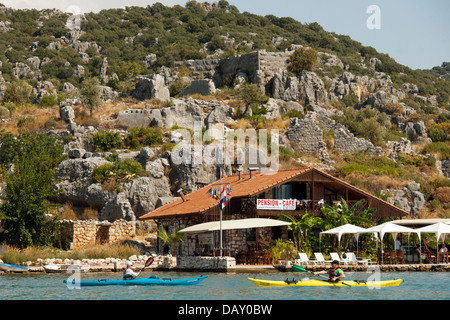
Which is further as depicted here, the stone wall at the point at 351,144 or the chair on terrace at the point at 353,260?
the stone wall at the point at 351,144

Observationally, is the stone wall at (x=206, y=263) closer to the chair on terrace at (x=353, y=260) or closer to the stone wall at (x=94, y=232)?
the chair on terrace at (x=353, y=260)

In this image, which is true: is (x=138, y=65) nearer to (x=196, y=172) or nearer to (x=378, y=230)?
(x=196, y=172)

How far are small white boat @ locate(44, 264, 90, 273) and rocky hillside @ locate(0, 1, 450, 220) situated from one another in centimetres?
956

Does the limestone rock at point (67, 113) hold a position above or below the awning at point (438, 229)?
above

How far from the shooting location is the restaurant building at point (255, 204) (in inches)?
1284

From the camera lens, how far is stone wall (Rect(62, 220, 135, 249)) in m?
35.8

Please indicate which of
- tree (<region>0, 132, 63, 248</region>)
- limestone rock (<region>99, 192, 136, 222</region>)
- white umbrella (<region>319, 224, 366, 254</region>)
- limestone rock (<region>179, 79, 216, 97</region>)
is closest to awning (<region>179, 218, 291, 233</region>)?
white umbrella (<region>319, 224, 366, 254</region>)

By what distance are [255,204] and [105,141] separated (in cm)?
1860

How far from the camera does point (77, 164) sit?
4300 cm

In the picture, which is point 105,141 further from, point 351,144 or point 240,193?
point 351,144

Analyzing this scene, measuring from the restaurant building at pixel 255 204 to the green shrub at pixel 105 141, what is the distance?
39.1ft

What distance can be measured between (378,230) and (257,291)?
37.8ft

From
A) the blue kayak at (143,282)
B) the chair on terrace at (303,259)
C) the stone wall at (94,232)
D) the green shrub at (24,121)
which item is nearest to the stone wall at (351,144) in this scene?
the stone wall at (94,232)
